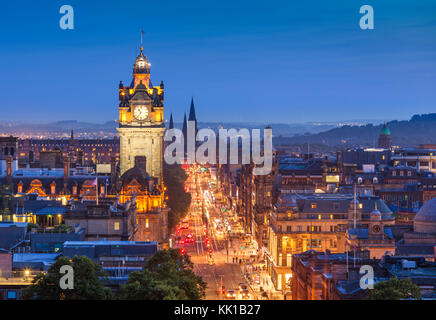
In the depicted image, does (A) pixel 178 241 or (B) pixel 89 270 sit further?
(A) pixel 178 241

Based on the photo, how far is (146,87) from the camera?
156 meters

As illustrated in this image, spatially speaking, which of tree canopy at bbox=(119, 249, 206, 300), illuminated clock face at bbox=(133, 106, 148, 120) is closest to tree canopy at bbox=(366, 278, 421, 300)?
tree canopy at bbox=(119, 249, 206, 300)

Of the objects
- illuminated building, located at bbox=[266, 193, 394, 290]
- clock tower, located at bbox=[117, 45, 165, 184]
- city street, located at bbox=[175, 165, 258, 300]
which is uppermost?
clock tower, located at bbox=[117, 45, 165, 184]

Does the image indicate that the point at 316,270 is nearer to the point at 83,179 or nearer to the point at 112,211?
the point at 112,211

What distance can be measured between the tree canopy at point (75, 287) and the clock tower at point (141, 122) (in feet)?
267

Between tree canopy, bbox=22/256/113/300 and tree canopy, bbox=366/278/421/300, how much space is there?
20.6 meters

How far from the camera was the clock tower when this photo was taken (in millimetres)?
154250

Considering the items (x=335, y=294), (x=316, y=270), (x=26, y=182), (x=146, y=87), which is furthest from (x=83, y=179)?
(x=335, y=294)

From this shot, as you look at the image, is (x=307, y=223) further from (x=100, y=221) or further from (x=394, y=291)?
(x=394, y=291)

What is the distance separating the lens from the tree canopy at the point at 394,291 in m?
64.6

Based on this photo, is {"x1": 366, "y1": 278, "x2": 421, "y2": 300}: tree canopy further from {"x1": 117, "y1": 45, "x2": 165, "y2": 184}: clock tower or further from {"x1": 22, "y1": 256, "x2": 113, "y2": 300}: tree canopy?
{"x1": 117, "y1": 45, "x2": 165, "y2": 184}: clock tower

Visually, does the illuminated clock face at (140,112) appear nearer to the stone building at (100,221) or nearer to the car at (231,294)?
the stone building at (100,221)

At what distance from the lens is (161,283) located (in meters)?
69.1

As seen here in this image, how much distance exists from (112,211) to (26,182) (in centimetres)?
4304
